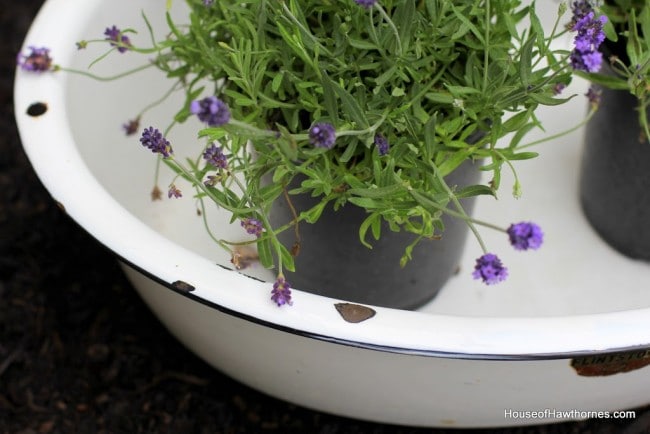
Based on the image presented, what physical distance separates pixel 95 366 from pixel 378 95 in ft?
1.65

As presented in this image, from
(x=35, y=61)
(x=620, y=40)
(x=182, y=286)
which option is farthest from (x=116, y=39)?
(x=620, y=40)

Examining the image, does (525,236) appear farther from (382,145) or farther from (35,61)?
(35,61)

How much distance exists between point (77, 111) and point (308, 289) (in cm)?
30

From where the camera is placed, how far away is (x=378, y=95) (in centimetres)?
69

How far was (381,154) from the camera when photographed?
26.7 inches

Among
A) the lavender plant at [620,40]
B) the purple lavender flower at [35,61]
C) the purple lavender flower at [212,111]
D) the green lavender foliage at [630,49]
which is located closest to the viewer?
the purple lavender flower at [212,111]

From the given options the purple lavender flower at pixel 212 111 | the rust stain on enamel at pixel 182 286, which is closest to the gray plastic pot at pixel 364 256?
the rust stain on enamel at pixel 182 286

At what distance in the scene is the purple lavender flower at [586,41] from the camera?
0.57 metres

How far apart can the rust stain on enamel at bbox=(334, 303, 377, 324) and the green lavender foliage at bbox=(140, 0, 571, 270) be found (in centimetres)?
6

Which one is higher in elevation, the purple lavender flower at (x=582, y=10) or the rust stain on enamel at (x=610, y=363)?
the purple lavender flower at (x=582, y=10)

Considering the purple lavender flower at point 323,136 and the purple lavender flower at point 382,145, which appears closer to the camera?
A: the purple lavender flower at point 323,136

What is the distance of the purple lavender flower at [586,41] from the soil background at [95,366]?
463 mm

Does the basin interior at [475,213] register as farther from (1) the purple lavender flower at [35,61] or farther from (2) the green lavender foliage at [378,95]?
(2) the green lavender foliage at [378,95]

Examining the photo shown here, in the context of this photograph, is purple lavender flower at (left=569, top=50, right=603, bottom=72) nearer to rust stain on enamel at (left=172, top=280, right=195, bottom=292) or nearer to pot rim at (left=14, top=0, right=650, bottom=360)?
pot rim at (left=14, top=0, right=650, bottom=360)
